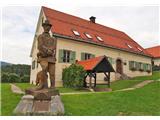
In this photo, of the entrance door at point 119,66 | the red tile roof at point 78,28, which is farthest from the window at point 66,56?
the entrance door at point 119,66

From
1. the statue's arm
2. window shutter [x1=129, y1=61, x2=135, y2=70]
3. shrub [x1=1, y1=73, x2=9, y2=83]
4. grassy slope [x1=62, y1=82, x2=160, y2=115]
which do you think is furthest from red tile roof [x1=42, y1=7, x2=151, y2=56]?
shrub [x1=1, y1=73, x2=9, y2=83]

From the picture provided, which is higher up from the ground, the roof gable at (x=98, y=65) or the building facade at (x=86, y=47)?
the building facade at (x=86, y=47)

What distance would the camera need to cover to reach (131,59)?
2444cm

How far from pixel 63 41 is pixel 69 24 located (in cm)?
371

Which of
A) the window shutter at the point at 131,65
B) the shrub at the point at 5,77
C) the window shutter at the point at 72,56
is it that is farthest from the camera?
the shrub at the point at 5,77

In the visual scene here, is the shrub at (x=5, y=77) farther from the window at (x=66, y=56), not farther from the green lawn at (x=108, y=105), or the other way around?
the green lawn at (x=108, y=105)

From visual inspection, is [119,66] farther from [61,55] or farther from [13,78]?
[13,78]

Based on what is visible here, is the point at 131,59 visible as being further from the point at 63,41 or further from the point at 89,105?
the point at 89,105

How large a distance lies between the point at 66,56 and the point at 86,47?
8.68ft

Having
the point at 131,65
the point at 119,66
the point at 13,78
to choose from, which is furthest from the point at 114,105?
the point at 13,78

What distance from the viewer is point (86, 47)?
19.7 m

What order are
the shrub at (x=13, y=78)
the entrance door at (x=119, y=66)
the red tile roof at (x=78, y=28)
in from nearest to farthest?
the red tile roof at (x=78, y=28)
the entrance door at (x=119, y=66)
the shrub at (x=13, y=78)

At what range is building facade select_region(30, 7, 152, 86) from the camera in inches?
703

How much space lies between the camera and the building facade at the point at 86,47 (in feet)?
58.6
